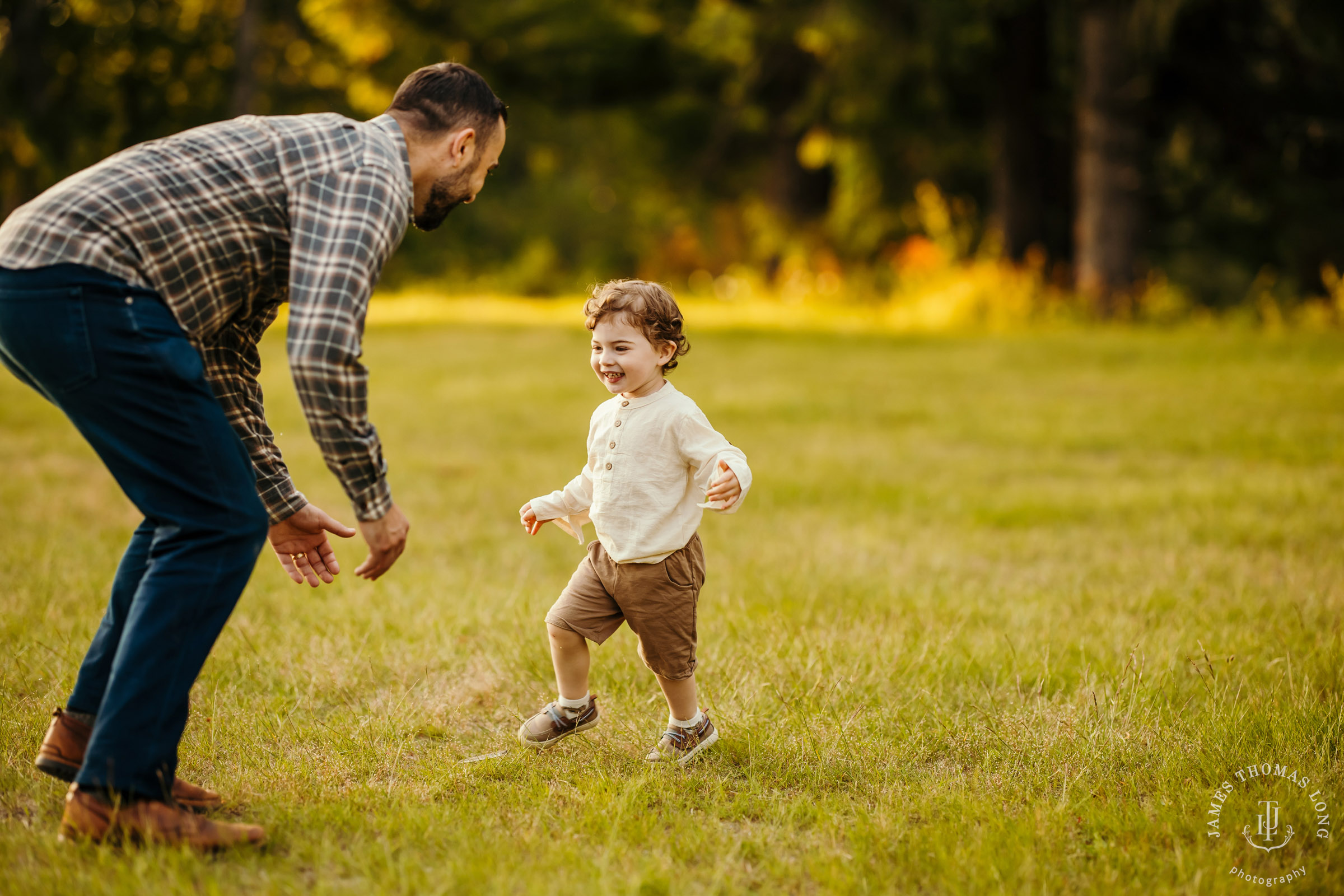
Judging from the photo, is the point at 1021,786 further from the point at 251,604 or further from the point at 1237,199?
the point at 1237,199

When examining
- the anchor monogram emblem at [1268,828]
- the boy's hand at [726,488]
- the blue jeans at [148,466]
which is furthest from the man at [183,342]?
the anchor monogram emblem at [1268,828]

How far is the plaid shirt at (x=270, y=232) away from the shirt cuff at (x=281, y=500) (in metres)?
0.55

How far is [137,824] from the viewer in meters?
2.48

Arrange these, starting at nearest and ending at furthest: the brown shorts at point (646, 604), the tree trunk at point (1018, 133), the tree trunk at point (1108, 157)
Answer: the brown shorts at point (646, 604)
the tree trunk at point (1108, 157)
the tree trunk at point (1018, 133)

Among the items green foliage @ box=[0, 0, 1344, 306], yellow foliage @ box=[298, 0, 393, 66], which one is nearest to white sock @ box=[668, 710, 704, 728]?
green foliage @ box=[0, 0, 1344, 306]

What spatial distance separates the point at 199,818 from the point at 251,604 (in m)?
2.33

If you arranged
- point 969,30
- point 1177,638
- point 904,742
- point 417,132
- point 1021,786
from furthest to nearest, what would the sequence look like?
point 969,30, point 1177,638, point 904,742, point 1021,786, point 417,132

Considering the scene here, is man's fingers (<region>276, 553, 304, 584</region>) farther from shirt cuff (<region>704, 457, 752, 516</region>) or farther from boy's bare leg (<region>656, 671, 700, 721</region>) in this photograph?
shirt cuff (<region>704, 457, 752, 516</region>)

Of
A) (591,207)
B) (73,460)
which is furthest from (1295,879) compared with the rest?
(591,207)

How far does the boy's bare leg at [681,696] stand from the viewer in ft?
10.5

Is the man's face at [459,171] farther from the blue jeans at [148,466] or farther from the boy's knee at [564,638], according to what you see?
the boy's knee at [564,638]

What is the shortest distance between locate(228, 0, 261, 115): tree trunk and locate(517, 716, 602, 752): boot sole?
77.0 feet

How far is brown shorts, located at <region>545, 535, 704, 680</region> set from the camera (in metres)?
3.08

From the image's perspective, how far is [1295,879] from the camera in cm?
251
